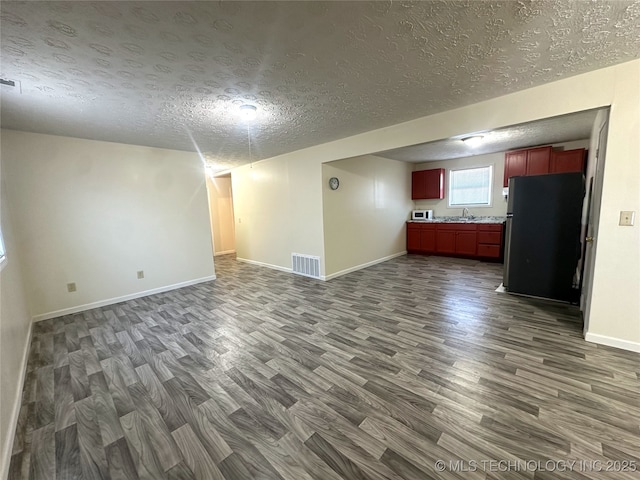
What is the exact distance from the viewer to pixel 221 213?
25.5ft

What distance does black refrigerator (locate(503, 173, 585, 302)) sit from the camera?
3.12 meters

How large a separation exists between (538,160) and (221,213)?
787 cm

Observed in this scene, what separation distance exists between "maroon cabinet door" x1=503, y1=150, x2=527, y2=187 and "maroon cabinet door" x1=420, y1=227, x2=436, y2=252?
1940 mm

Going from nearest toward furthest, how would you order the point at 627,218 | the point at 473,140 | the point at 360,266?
the point at 627,218
the point at 473,140
the point at 360,266

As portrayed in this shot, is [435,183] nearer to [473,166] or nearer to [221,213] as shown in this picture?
[473,166]

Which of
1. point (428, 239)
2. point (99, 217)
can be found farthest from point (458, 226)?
point (99, 217)

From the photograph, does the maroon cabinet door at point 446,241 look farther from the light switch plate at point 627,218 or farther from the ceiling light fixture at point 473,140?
the light switch plate at point 627,218

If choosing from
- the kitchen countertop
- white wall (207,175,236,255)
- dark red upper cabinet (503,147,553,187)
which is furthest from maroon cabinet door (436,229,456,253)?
white wall (207,175,236,255)

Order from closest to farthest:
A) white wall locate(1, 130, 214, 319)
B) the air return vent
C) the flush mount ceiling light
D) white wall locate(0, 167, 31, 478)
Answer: white wall locate(0, 167, 31, 478) → the flush mount ceiling light → white wall locate(1, 130, 214, 319) → the air return vent

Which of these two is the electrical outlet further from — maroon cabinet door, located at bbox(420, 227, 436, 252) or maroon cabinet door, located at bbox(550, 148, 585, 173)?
maroon cabinet door, located at bbox(420, 227, 436, 252)

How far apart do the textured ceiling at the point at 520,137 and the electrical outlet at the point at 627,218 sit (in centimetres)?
151

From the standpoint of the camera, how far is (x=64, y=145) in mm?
3475

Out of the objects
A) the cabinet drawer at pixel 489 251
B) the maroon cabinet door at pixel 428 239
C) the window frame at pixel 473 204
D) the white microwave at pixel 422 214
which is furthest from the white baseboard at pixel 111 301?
the window frame at pixel 473 204

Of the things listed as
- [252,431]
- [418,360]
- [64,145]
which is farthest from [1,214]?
[418,360]
